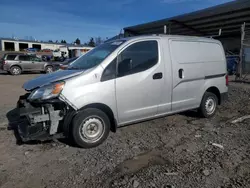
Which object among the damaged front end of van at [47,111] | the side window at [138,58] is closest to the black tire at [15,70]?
the damaged front end of van at [47,111]

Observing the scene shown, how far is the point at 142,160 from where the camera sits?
135 inches

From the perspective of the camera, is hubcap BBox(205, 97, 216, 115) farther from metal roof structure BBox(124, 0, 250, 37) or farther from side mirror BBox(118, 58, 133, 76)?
metal roof structure BBox(124, 0, 250, 37)

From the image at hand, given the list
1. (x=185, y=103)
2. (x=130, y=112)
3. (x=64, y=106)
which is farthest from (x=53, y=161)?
(x=185, y=103)

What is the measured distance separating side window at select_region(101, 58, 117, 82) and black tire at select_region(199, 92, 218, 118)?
2.59 m

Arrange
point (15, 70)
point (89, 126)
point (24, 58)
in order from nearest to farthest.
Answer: point (89, 126) → point (15, 70) → point (24, 58)

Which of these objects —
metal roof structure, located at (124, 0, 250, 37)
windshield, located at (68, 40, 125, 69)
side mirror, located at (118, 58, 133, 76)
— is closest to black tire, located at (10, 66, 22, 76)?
metal roof structure, located at (124, 0, 250, 37)

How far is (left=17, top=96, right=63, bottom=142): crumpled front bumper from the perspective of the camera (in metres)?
3.54

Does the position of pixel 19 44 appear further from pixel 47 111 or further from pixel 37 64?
pixel 47 111

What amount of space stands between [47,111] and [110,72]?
1.23m

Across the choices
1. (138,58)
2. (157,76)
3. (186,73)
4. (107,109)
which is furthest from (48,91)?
(186,73)

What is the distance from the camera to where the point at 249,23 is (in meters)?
16.1

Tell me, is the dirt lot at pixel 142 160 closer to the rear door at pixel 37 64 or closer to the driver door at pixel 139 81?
the driver door at pixel 139 81

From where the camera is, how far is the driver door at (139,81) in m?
4.00

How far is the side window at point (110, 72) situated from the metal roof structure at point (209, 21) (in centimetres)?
1262
